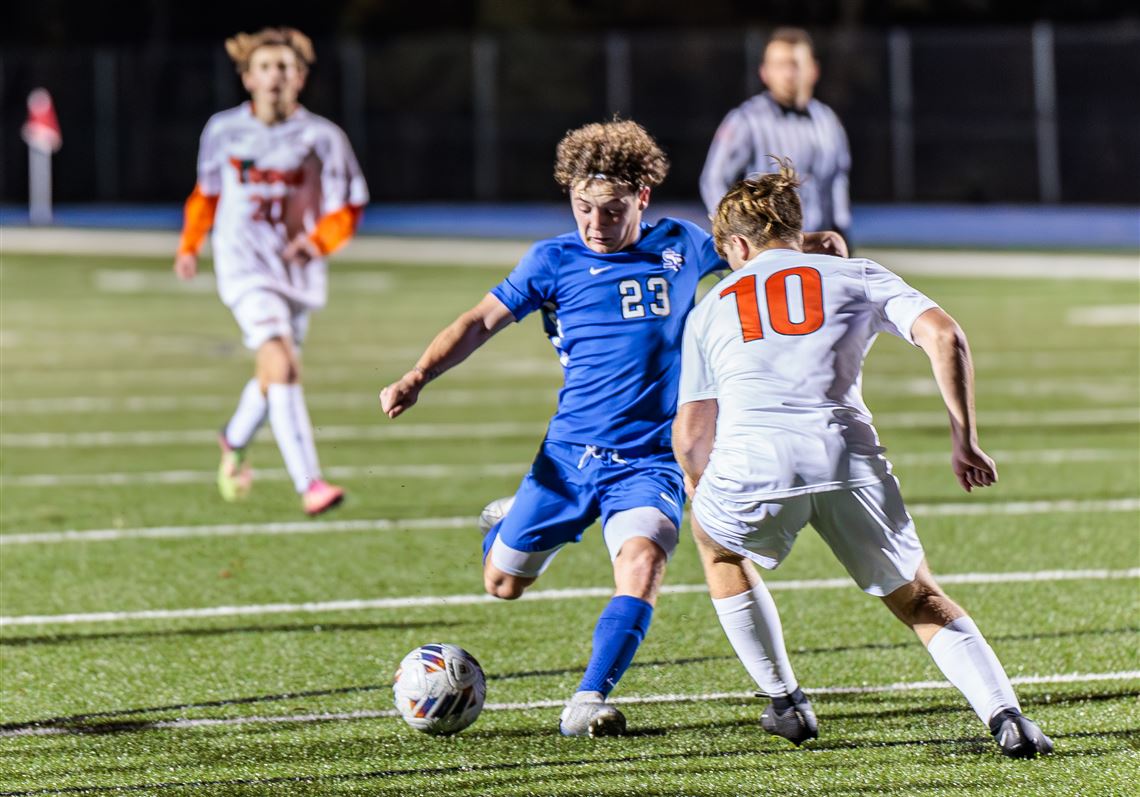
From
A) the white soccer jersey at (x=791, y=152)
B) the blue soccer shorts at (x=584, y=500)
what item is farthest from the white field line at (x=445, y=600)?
the white soccer jersey at (x=791, y=152)

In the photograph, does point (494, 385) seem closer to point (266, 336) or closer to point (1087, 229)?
point (266, 336)

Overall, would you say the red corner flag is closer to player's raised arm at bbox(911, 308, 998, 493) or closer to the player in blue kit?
the player in blue kit

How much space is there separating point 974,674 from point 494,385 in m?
9.70

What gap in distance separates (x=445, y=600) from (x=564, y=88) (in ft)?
88.7

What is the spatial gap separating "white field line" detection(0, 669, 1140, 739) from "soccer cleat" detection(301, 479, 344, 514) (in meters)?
3.33

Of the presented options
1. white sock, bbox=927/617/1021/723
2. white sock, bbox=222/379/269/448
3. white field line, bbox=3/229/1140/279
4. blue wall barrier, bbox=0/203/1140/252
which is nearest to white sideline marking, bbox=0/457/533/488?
white sock, bbox=222/379/269/448

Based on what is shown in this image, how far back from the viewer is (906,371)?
14797mm

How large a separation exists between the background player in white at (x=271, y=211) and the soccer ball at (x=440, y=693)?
3874 mm

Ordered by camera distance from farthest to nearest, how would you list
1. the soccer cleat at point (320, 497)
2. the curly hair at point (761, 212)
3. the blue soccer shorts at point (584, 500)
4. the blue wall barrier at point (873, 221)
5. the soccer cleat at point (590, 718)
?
1. the blue wall barrier at point (873, 221)
2. the soccer cleat at point (320, 497)
3. the blue soccer shorts at point (584, 500)
4. the soccer cleat at point (590, 718)
5. the curly hair at point (761, 212)

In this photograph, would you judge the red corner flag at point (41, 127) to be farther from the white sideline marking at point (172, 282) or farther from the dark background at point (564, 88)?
the white sideline marking at point (172, 282)

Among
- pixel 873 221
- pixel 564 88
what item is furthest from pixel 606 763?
pixel 564 88

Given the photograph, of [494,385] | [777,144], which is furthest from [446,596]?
[494,385]

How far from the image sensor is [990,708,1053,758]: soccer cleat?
474 centimetres

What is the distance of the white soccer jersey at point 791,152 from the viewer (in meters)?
10.7
